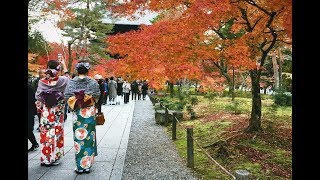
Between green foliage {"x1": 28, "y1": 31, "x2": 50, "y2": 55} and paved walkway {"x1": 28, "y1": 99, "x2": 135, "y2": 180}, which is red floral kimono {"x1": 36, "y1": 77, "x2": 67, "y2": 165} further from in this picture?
green foliage {"x1": 28, "y1": 31, "x2": 50, "y2": 55}

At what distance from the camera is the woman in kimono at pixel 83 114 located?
4.93 m

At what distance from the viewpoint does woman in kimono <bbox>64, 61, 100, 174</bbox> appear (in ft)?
16.2

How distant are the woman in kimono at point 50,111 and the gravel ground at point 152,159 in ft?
4.55

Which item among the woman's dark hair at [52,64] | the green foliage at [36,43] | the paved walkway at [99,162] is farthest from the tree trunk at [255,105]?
the green foliage at [36,43]

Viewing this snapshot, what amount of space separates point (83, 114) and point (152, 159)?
224cm

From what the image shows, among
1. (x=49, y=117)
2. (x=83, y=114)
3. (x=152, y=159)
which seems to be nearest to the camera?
(x=83, y=114)

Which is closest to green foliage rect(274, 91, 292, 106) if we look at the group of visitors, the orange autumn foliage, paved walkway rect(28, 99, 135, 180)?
the orange autumn foliage

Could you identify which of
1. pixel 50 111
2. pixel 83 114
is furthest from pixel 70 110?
pixel 50 111

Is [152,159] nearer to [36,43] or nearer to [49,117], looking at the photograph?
[49,117]

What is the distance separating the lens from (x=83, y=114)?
4.95 m

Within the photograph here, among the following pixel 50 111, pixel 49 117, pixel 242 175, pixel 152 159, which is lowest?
pixel 152 159

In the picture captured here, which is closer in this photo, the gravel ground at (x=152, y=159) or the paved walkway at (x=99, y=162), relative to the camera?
the paved walkway at (x=99, y=162)

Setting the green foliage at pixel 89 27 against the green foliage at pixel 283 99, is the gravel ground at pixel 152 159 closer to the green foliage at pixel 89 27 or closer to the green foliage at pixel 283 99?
the green foliage at pixel 283 99

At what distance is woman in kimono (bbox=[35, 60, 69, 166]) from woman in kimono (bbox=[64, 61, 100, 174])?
43 centimetres
